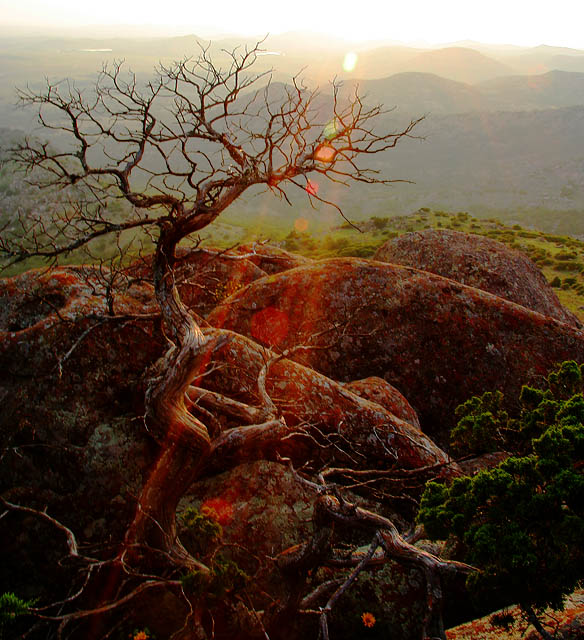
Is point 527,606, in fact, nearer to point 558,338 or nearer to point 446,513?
point 446,513

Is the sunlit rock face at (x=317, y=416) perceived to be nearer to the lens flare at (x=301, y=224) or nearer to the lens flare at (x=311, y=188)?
the lens flare at (x=311, y=188)

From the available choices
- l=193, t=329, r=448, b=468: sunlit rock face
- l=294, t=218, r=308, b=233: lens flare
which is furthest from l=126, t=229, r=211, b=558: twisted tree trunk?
l=294, t=218, r=308, b=233: lens flare

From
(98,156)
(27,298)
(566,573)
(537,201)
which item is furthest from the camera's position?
(98,156)

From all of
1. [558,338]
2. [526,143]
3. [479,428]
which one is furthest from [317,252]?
[526,143]

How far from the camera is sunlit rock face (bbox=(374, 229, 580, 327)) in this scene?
2078cm

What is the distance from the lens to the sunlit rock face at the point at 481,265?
2078cm

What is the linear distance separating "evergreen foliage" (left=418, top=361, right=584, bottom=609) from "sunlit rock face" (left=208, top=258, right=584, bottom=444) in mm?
8004

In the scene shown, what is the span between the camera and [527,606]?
15.1 feet

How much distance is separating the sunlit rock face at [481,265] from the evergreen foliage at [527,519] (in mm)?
16347

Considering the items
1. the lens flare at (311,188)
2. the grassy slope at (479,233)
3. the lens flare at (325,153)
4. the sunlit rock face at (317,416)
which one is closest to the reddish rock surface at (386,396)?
the sunlit rock face at (317,416)

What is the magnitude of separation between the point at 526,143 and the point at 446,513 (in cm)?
17061

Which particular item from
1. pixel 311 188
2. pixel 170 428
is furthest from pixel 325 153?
pixel 170 428

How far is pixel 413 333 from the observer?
568 inches

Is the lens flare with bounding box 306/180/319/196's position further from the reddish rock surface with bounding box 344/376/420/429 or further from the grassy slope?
the grassy slope
